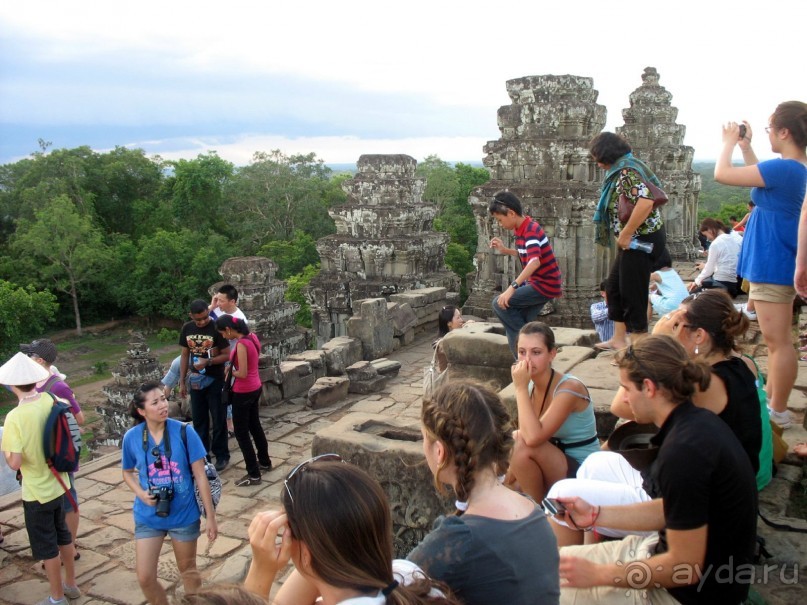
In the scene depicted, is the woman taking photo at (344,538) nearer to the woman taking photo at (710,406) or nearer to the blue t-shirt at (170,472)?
the woman taking photo at (710,406)

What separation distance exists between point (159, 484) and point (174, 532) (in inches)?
11.3

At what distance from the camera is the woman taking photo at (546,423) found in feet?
10.7

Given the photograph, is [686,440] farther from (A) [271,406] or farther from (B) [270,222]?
(B) [270,222]

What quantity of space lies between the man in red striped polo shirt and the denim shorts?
8.68 feet

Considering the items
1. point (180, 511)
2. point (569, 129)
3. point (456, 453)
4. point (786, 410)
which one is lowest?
point (180, 511)

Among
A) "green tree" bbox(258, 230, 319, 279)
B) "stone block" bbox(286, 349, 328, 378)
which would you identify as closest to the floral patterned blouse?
"stone block" bbox(286, 349, 328, 378)

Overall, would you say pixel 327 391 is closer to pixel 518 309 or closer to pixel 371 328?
pixel 371 328

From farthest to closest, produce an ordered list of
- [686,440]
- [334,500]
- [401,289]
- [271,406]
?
[401,289]
[271,406]
[686,440]
[334,500]

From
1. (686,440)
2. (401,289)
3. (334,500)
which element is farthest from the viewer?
(401,289)

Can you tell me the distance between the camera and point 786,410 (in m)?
3.93

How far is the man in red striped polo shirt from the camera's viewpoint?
17.1 feet

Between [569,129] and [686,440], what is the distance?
8.21 m

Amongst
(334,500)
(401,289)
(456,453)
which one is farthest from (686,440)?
(401,289)

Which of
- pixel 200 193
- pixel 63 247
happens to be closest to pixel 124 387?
pixel 63 247
